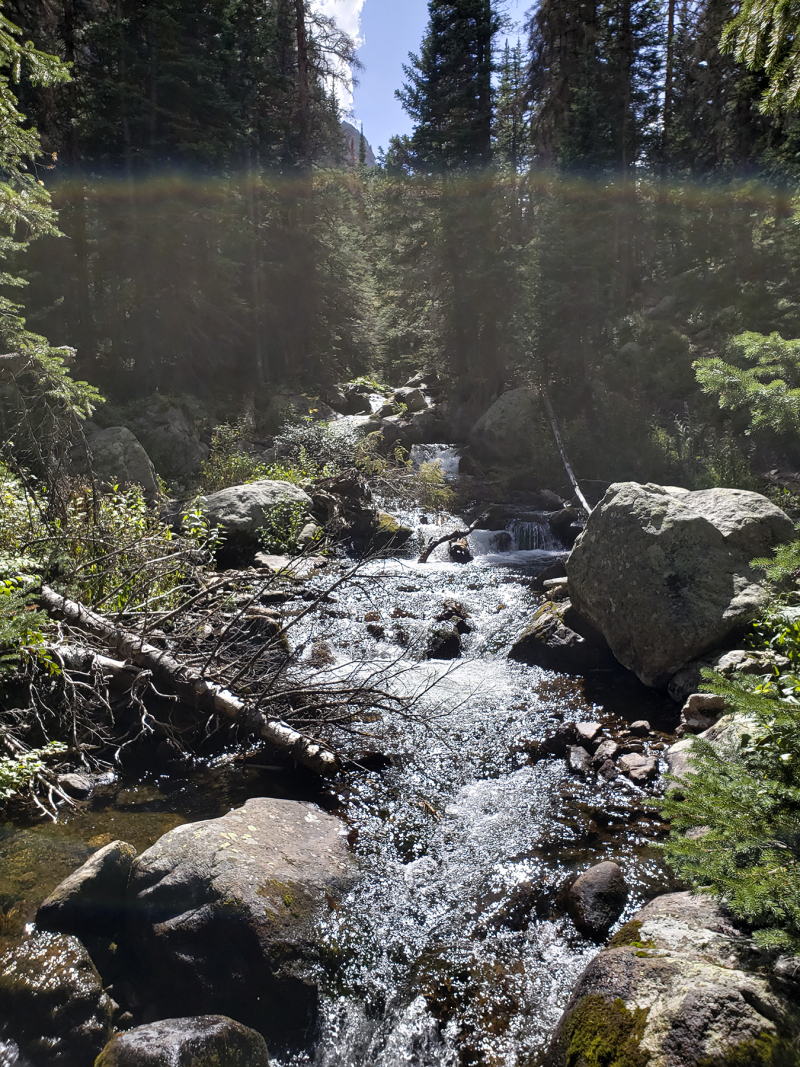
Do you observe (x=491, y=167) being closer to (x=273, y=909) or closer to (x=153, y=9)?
(x=153, y=9)

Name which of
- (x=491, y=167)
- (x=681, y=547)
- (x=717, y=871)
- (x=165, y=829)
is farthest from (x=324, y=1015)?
(x=491, y=167)

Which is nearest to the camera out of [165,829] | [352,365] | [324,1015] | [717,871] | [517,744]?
A: [717,871]

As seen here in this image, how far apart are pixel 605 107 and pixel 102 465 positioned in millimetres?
19159

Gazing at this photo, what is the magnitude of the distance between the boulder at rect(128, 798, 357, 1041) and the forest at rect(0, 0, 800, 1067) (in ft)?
0.08

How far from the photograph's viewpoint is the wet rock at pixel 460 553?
12.7 meters

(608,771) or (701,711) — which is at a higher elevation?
(701,711)

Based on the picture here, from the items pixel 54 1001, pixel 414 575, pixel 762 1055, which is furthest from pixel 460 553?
pixel 762 1055

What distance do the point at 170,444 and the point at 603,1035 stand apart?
52.2ft

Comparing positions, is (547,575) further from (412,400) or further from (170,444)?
(412,400)

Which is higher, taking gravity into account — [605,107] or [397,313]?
[605,107]

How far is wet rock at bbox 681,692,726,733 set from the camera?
20.3 feet

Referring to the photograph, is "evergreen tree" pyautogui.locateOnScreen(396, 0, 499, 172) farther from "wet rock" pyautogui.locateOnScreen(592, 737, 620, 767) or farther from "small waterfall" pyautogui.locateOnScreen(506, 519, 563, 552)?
"wet rock" pyautogui.locateOnScreen(592, 737, 620, 767)

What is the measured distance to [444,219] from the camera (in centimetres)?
2122

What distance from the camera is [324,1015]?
3.64m
